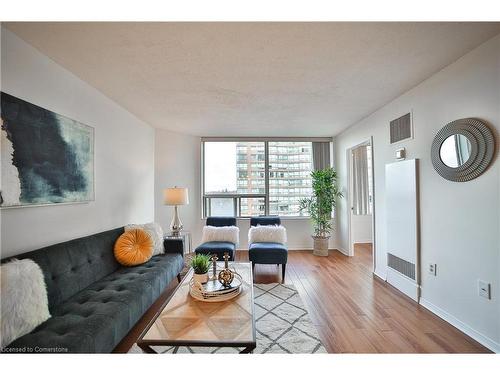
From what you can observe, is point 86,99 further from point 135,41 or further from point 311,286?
point 311,286

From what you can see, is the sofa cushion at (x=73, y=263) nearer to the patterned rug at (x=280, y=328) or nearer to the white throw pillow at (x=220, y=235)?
the patterned rug at (x=280, y=328)

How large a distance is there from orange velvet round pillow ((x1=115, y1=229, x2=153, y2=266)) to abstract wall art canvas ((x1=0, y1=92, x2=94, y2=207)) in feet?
1.96

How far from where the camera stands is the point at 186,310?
159cm

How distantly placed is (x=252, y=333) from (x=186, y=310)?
1.76ft

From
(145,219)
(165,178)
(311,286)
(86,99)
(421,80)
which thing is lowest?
(311,286)

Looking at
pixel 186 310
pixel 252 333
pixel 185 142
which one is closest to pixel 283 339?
pixel 252 333

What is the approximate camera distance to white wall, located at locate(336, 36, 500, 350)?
5.73 ft

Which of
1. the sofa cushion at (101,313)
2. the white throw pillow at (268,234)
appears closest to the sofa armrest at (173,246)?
the sofa cushion at (101,313)

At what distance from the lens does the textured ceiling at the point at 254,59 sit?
1602 mm

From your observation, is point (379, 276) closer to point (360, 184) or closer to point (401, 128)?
point (401, 128)

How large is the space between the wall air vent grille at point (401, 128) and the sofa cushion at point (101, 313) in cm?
324

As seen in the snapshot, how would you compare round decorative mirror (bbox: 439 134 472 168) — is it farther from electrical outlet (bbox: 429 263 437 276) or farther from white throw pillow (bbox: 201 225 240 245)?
white throw pillow (bbox: 201 225 240 245)

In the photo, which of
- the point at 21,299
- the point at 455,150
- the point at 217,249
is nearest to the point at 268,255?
the point at 217,249

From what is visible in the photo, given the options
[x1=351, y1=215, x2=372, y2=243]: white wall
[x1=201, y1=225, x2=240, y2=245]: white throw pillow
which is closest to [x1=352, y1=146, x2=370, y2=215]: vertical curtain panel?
[x1=351, y1=215, x2=372, y2=243]: white wall
